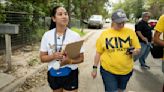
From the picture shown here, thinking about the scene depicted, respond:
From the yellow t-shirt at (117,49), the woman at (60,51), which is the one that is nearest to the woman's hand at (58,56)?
the woman at (60,51)

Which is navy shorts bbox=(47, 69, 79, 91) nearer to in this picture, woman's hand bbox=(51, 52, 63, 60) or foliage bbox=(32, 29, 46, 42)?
woman's hand bbox=(51, 52, 63, 60)

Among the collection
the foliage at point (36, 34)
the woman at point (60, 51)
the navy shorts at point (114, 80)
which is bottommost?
the foliage at point (36, 34)

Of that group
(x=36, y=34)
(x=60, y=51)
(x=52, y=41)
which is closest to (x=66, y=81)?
(x=60, y=51)

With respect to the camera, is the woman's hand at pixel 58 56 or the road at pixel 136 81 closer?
the woman's hand at pixel 58 56

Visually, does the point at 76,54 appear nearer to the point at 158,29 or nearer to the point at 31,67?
the point at 158,29

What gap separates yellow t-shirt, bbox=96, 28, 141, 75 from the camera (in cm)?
541

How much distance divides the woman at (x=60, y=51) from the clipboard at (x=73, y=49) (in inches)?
2.1

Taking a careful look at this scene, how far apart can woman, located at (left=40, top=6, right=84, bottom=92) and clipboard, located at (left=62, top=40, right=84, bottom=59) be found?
2.1 inches

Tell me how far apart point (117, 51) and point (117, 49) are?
0.03m

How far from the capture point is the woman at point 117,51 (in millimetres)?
5410

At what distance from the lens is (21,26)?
Result: 15992 mm

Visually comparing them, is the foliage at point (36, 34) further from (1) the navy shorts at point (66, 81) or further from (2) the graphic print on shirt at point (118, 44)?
(1) the navy shorts at point (66, 81)

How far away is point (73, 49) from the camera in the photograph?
4836 mm

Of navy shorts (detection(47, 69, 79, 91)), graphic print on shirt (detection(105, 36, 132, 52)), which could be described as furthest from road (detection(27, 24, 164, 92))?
navy shorts (detection(47, 69, 79, 91))
